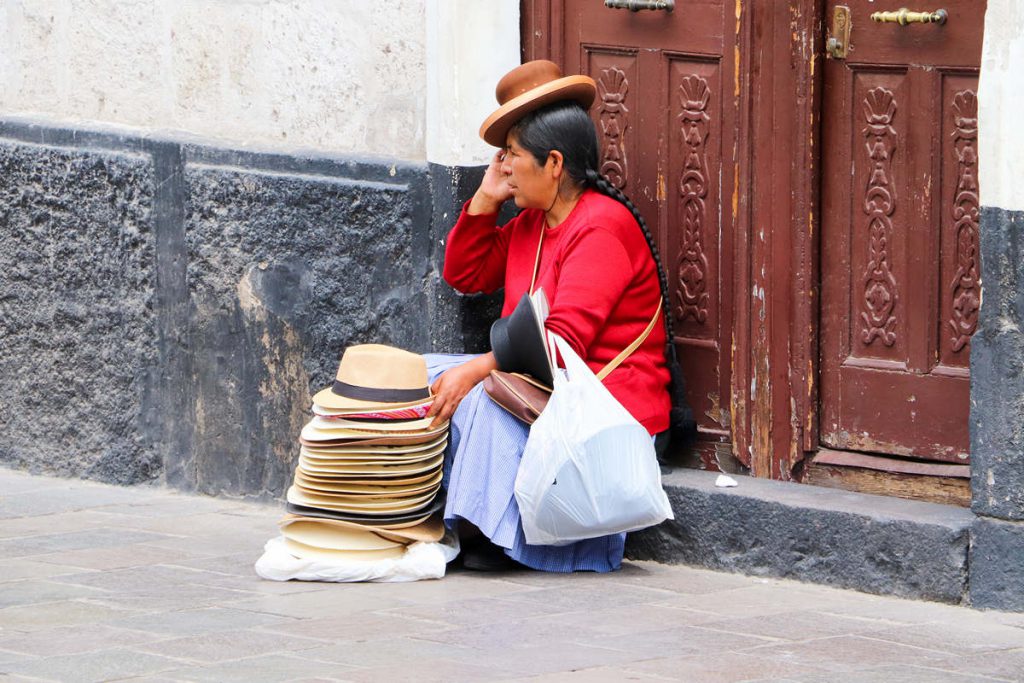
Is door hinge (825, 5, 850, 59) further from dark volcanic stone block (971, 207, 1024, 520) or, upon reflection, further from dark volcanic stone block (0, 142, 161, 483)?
dark volcanic stone block (0, 142, 161, 483)

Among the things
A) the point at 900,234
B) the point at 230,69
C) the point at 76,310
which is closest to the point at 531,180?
the point at 900,234

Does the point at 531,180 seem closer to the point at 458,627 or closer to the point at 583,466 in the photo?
the point at 583,466

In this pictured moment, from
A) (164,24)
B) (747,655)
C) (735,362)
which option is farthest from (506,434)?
(164,24)

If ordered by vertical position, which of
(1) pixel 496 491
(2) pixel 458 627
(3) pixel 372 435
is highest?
(3) pixel 372 435

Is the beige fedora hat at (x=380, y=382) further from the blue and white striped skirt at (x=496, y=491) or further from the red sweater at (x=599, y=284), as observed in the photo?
the red sweater at (x=599, y=284)

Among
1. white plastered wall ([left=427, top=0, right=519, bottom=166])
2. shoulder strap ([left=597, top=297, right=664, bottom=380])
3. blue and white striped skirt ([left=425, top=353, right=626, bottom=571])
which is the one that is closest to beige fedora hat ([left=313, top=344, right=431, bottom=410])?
blue and white striped skirt ([left=425, top=353, right=626, bottom=571])

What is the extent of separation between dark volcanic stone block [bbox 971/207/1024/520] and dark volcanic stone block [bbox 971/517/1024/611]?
4 cm

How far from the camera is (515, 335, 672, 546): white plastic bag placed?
201 inches

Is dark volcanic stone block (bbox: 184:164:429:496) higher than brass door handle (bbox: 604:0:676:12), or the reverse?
brass door handle (bbox: 604:0:676:12)

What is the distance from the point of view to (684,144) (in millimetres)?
5598

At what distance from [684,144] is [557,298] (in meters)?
0.68

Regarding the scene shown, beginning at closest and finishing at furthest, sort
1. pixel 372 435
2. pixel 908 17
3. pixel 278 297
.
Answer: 1. pixel 908 17
2. pixel 372 435
3. pixel 278 297

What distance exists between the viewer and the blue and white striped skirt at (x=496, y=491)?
17.3ft

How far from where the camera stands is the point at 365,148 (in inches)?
241
